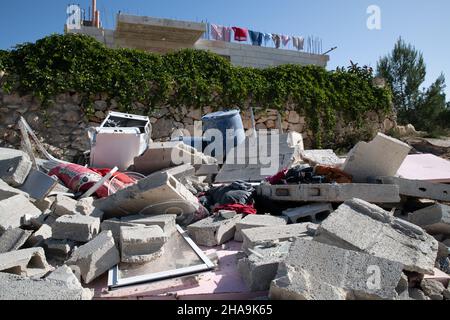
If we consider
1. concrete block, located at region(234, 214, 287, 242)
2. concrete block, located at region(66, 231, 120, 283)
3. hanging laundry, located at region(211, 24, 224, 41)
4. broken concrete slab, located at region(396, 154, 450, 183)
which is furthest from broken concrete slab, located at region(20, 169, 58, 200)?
hanging laundry, located at region(211, 24, 224, 41)

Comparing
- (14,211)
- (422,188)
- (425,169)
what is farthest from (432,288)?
(14,211)

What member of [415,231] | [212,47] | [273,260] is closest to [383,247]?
[415,231]

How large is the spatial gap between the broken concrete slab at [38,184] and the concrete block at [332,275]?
3031mm

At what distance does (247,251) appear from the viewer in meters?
3.09

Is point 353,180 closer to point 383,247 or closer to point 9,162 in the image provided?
point 383,247

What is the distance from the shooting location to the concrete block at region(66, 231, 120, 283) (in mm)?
2686

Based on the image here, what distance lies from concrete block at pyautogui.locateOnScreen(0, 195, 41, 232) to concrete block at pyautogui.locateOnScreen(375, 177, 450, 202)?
4.06m

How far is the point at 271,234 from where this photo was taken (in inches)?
128

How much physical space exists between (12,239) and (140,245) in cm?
122

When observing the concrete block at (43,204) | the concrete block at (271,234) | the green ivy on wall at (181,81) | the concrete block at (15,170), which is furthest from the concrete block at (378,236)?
the green ivy on wall at (181,81)

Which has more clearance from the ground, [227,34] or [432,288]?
[227,34]

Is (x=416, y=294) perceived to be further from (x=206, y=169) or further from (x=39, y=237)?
(x=206, y=169)

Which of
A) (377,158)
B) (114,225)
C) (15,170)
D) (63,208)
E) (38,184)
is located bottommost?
(114,225)

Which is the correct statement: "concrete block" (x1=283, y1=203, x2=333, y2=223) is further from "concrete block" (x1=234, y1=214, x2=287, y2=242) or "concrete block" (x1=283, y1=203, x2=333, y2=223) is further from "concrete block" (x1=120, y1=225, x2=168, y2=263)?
"concrete block" (x1=120, y1=225, x2=168, y2=263)
